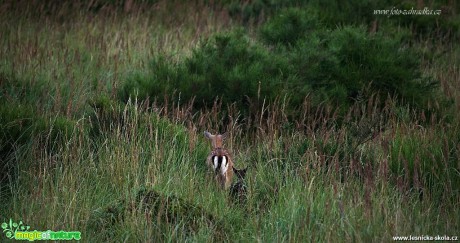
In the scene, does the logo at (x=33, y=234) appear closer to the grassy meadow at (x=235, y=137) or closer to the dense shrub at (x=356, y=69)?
the grassy meadow at (x=235, y=137)

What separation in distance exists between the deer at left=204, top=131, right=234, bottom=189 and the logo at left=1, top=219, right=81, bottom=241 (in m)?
1.21

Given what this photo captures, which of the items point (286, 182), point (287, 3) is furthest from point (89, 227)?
point (287, 3)

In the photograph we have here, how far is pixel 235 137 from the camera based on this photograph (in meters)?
6.26

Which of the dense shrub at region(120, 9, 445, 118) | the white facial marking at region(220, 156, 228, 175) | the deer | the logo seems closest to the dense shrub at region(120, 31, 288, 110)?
the dense shrub at region(120, 9, 445, 118)

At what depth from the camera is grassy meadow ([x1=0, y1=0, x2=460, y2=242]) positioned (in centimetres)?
464

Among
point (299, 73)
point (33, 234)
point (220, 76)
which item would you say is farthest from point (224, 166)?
point (299, 73)

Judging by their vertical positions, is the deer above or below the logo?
above

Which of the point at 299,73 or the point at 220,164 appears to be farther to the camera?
the point at 299,73

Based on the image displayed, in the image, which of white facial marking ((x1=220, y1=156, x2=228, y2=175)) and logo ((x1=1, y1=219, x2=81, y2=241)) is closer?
logo ((x1=1, y1=219, x2=81, y2=241))

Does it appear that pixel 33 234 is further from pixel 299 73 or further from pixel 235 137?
pixel 299 73

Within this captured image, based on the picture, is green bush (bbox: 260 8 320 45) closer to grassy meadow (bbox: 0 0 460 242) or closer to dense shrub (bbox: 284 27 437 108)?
grassy meadow (bbox: 0 0 460 242)

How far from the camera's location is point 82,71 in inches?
349

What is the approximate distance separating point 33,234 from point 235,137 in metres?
2.26

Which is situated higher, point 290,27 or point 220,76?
point 290,27
